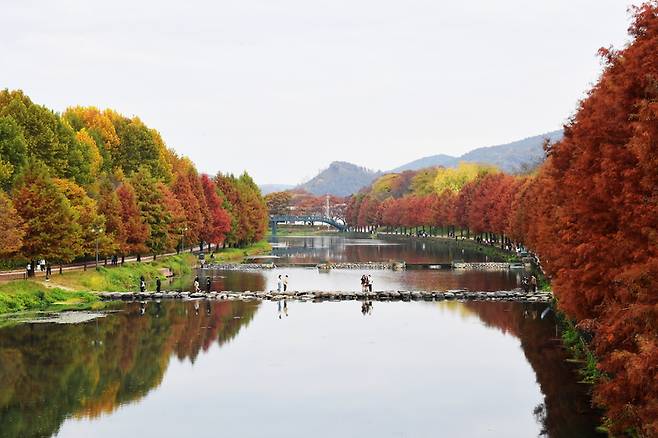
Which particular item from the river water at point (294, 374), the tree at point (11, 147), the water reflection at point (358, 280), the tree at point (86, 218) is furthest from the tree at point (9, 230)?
the water reflection at point (358, 280)

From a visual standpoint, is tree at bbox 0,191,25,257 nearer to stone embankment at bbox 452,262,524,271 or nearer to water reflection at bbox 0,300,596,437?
water reflection at bbox 0,300,596,437

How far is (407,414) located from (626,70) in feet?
55.8

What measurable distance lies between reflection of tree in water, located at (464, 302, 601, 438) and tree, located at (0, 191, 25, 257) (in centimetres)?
3767

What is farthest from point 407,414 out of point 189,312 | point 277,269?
point 277,269

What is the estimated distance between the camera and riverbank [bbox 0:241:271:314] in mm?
70750

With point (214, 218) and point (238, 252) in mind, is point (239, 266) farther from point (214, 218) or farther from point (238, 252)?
point (238, 252)

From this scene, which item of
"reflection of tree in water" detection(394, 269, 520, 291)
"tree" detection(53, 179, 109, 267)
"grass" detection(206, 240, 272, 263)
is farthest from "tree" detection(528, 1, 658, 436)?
"grass" detection(206, 240, 272, 263)

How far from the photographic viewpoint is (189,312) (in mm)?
71438

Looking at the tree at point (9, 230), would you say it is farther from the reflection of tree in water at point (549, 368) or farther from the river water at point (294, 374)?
the reflection of tree in water at point (549, 368)

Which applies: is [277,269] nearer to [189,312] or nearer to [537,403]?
[189,312]

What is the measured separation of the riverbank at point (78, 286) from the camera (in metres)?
70.8

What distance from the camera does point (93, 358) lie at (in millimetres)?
50969

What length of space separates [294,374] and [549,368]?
13.7 m

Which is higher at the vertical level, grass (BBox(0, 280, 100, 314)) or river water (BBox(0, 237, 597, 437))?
grass (BBox(0, 280, 100, 314))
